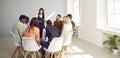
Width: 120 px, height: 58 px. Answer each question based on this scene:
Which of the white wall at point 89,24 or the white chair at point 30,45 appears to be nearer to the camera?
the white chair at point 30,45

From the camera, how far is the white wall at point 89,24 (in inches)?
269

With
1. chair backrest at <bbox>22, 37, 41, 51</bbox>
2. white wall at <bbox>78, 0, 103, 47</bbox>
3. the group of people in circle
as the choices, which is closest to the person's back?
the group of people in circle

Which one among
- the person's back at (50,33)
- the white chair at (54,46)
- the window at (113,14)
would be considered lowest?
the white chair at (54,46)

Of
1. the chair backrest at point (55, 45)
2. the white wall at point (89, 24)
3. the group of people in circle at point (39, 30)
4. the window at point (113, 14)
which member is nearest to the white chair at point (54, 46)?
the chair backrest at point (55, 45)

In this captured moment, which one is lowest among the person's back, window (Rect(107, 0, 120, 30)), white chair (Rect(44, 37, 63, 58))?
white chair (Rect(44, 37, 63, 58))

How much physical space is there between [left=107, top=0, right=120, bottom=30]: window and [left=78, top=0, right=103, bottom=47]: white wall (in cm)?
55

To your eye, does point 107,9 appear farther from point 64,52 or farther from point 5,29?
point 5,29

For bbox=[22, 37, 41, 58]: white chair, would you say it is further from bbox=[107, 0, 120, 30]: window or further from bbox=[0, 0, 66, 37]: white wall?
bbox=[0, 0, 66, 37]: white wall

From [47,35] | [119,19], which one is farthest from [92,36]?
[47,35]

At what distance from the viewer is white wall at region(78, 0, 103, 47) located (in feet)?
22.4

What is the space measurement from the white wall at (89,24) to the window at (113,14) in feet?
1.79

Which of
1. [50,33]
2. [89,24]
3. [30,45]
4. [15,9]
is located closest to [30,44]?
[30,45]

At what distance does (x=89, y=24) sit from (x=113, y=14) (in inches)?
66.8

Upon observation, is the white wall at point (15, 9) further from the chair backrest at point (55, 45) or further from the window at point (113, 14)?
the chair backrest at point (55, 45)
